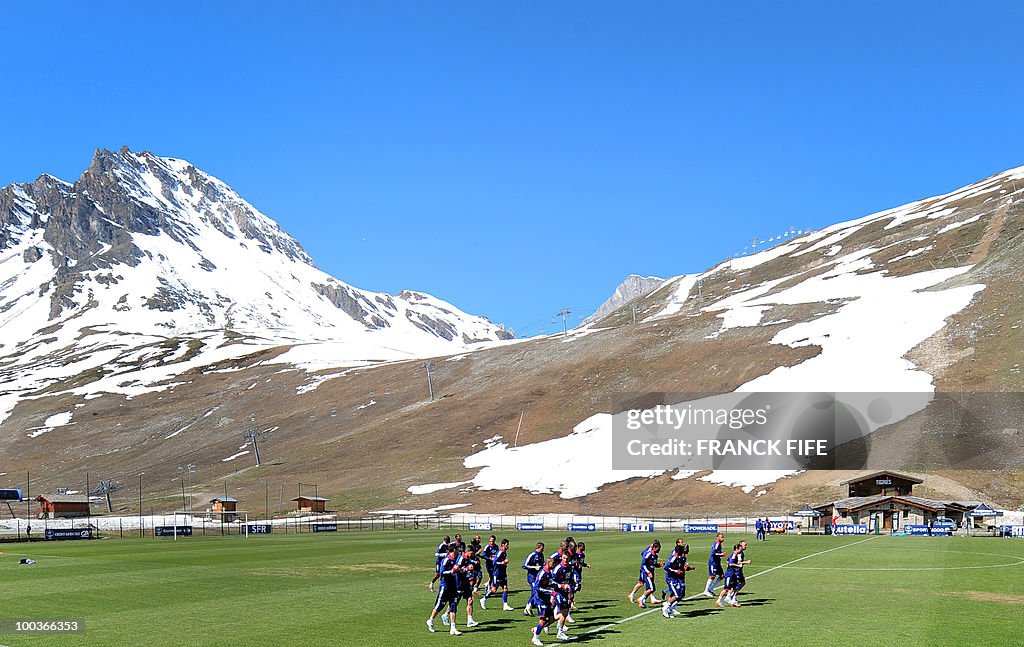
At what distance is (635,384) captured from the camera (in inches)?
6540

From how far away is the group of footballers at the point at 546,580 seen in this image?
25.8 metres

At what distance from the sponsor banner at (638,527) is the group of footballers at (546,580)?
65.1 m

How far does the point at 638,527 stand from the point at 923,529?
28.9 metres

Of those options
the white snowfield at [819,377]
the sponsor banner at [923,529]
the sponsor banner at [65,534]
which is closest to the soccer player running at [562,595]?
the sponsor banner at [923,529]

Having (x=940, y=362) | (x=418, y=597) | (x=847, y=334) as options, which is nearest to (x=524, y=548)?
(x=418, y=597)

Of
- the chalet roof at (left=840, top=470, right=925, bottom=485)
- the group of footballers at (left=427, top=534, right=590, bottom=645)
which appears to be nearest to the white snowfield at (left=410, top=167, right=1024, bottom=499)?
the chalet roof at (left=840, top=470, right=925, bottom=485)

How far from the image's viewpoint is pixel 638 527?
101 metres

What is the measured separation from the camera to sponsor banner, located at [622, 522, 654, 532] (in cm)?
9919

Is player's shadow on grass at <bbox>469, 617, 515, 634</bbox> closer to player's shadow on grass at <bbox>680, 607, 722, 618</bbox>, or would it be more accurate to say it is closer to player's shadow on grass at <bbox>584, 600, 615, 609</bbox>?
player's shadow on grass at <bbox>584, 600, 615, 609</bbox>

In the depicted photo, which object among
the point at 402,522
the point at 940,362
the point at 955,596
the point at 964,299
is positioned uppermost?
the point at 964,299

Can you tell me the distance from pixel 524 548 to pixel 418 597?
32460mm

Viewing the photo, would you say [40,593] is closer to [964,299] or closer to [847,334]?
[847,334]

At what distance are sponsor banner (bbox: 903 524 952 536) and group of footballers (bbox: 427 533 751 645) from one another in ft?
214

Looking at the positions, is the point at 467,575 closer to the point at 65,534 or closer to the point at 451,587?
the point at 451,587
